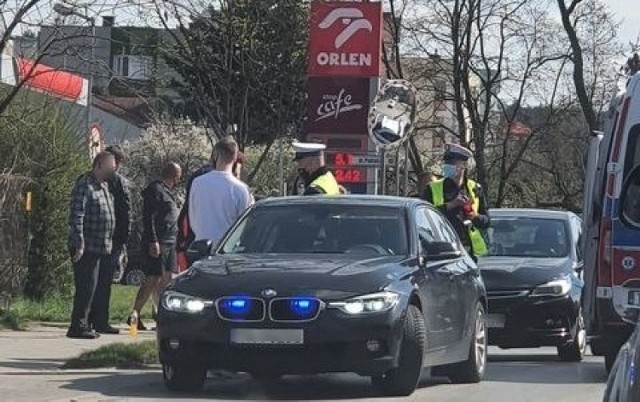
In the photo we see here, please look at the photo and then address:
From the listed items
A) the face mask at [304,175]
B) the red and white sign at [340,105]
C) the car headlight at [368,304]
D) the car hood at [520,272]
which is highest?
the red and white sign at [340,105]

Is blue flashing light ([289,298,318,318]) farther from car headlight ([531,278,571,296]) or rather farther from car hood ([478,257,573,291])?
car headlight ([531,278,571,296])

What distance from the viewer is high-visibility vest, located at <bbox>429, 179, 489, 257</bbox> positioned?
15102 millimetres

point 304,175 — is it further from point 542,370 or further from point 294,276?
point 294,276

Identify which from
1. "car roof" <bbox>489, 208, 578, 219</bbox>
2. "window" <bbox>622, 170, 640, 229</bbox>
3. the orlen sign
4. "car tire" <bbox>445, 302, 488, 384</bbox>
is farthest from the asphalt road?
the orlen sign

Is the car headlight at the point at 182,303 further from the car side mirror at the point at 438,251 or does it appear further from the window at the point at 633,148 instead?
the window at the point at 633,148

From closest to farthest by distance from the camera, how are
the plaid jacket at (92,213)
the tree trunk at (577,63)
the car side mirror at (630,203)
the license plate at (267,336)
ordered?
the car side mirror at (630,203) < the license plate at (267,336) < the plaid jacket at (92,213) < the tree trunk at (577,63)

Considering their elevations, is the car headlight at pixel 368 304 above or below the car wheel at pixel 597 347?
above

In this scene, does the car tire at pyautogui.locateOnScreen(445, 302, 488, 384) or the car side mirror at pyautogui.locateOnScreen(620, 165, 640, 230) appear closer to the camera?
the car side mirror at pyautogui.locateOnScreen(620, 165, 640, 230)

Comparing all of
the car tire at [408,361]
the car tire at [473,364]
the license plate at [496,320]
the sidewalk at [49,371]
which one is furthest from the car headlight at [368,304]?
the license plate at [496,320]

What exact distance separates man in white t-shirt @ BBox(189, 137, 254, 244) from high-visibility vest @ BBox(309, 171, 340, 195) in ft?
2.06

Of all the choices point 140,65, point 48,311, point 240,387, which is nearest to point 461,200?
point 240,387

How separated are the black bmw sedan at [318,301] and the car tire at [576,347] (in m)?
3.92

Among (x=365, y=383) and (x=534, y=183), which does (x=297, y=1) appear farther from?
(x=534, y=183)

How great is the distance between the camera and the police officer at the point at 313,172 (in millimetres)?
13445
